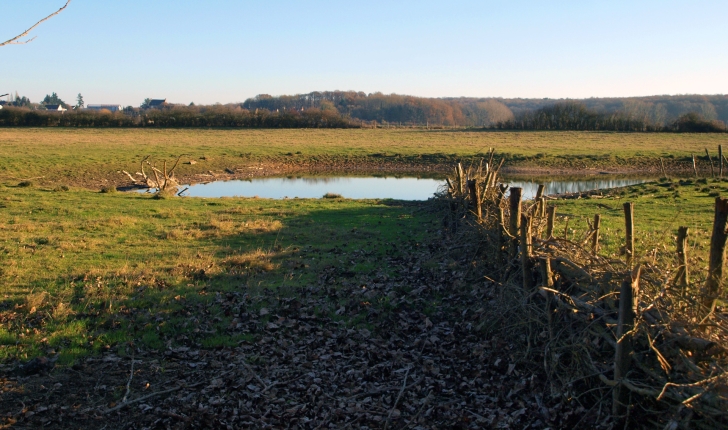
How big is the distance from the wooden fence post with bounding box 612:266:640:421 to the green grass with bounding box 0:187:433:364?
4848 mm

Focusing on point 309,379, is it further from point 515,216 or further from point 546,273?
point 515,216

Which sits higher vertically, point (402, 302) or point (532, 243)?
point (532, 243)

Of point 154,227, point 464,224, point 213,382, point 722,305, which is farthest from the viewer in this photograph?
point 154,227

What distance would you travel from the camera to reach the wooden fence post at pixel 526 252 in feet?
24.6

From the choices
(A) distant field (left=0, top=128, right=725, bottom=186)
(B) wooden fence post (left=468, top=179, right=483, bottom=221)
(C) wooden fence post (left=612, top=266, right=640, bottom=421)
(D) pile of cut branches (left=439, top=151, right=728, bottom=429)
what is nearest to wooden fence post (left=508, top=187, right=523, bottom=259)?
(D) pile of cut branches (left=439, top=151, right=728, bottom=429)

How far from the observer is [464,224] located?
12.4 meters

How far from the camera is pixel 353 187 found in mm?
34094

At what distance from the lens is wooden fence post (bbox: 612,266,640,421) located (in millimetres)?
5102

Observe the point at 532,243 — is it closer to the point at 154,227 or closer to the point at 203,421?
the point at 203,421

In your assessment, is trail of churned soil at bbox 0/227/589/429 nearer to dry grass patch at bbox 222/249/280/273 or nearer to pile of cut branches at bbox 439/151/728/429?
pile of cut branches at bbox 439/151/728/429

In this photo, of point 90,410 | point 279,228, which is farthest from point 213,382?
point 279,228

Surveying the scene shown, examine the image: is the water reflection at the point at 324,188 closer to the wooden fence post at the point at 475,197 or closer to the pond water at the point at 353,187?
the pond water at the point at 353,187

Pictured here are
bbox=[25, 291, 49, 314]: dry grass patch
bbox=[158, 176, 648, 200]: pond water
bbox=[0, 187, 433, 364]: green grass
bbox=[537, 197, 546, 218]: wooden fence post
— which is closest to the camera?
bbox=[0, 187, 433, 364]: green grass

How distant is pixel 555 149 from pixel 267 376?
1864 inches
